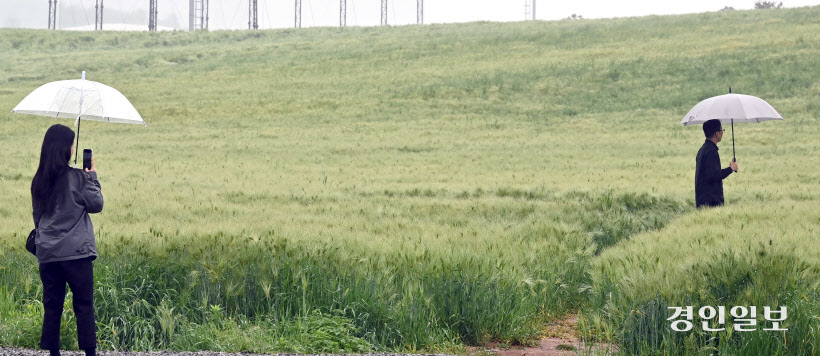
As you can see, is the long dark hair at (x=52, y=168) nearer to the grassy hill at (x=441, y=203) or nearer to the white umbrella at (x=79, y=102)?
the grassy hill at (x=441, y=203)

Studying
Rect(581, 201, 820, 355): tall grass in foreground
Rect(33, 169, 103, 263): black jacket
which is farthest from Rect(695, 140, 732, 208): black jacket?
Rect(33, 169, 103, 263): black jacket

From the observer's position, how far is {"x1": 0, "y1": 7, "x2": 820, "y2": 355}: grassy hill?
752cm

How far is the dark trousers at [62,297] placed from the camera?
21.6 ft

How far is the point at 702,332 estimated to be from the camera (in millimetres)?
6664

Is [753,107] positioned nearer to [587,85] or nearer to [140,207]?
[140,207]

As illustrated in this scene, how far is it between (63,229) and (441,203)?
10.9 m

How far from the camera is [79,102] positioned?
862 centimetres

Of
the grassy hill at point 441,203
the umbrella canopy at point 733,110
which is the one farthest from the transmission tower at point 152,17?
the umbrella canopy at point 733,110

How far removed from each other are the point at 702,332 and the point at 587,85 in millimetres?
40340

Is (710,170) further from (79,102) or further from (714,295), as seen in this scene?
(79,102)

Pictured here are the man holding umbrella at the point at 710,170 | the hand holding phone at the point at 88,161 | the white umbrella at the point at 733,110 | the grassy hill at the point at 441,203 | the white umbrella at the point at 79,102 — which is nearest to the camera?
the hand holding phone at the point at 88,161

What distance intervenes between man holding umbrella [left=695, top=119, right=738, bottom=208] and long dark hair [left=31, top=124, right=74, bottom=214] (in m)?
9.00

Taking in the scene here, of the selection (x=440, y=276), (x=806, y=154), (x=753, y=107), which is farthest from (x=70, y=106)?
(x=806, y=154)

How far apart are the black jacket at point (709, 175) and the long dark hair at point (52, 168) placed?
9088mm
